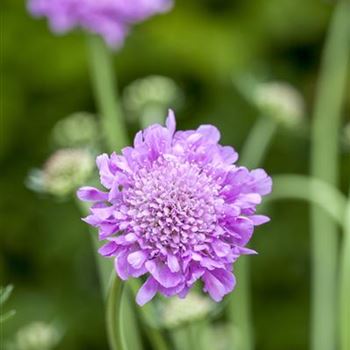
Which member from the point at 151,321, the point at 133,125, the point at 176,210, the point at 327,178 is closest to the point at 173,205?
the point at 176,210

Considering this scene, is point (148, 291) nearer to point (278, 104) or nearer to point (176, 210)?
point (176, 210)

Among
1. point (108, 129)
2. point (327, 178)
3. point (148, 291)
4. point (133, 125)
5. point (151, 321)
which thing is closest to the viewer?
point (148, 291)

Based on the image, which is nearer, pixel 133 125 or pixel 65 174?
pixel 65 174

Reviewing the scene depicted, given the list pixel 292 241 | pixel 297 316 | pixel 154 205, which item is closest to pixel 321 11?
pixel 292 241

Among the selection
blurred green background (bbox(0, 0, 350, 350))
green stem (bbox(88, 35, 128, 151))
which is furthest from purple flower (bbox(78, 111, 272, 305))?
blurred green background (bbox(0, 0, 350, 350))

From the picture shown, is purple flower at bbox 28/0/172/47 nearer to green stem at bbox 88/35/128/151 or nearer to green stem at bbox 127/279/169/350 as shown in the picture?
green stem at bbox 88/35/128/151

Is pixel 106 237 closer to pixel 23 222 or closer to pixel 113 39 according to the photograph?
pixel 113 39

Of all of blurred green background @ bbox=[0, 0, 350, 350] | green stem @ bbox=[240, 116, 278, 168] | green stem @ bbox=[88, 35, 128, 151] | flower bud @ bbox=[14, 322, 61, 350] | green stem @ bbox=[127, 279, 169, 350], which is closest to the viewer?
green stem @ bbox=[127, 279, 169, 350]
